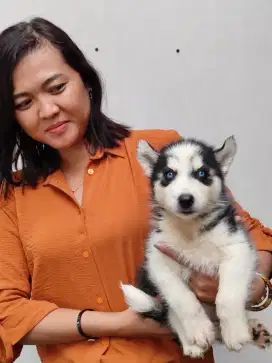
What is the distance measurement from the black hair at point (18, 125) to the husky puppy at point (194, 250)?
0.25 meters

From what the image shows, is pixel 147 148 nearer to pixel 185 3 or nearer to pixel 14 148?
pixel 14 148

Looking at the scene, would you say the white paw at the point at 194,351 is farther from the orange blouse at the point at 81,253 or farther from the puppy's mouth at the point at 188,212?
the puppy's mouth at the point at 188,212

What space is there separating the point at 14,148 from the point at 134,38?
69 centimetres

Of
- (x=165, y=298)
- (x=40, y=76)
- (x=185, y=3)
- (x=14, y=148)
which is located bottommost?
(x=165, y=298)

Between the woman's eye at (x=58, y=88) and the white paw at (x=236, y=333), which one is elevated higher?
the woman's eye at (x=58, y=88)

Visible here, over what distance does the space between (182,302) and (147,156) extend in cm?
37

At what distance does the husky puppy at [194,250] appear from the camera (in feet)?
3.65

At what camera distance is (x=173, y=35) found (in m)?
1.94

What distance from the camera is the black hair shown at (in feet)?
4.51

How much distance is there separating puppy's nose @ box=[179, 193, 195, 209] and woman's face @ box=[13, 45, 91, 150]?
43 cm

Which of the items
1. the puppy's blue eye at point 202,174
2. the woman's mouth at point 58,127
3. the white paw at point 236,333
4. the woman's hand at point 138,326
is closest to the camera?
the white paw at point 236,333

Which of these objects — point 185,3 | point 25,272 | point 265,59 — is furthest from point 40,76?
point 265,59

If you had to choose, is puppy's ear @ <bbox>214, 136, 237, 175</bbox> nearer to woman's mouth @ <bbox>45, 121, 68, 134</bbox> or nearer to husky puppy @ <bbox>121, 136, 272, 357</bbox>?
husky puppy @ <bbox>121, 136, 272, 357</bbox>

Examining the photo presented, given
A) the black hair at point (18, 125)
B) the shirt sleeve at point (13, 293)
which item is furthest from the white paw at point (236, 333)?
Result: the black hair at point (18, 125)
